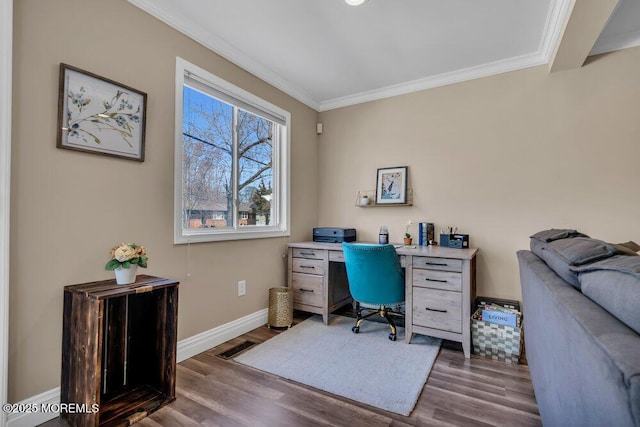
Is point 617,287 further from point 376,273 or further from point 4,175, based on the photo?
point 4,175

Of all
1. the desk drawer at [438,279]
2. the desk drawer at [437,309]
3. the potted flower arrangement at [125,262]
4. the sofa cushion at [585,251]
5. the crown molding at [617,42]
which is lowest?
the desk drawer at [437,309]

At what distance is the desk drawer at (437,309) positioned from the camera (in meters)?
2.37

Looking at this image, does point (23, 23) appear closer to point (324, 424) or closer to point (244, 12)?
point (244, 12)

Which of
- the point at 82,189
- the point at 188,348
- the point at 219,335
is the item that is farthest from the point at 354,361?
the point at 82,189

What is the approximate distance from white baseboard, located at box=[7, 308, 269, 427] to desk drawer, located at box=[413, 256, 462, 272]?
1534 millimetres

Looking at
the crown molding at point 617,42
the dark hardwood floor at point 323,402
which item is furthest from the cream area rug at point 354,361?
the crown molding at point 617,42

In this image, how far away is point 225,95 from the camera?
2.63m

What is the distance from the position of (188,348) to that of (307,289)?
1205mm

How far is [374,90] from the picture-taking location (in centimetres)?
345

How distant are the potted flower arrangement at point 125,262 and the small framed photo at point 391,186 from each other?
94.5 inches

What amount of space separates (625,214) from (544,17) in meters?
1.64

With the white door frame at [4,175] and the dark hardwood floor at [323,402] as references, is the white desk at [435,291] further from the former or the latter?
the white door frame at [4,175]

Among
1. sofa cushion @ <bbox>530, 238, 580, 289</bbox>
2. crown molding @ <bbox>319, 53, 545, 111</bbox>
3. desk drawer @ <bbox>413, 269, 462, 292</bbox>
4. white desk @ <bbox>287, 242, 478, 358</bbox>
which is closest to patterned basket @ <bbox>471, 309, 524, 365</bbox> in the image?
white desk @ <bbox>287, 242, 478, 358</bbox>

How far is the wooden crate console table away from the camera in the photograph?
1.46 m
